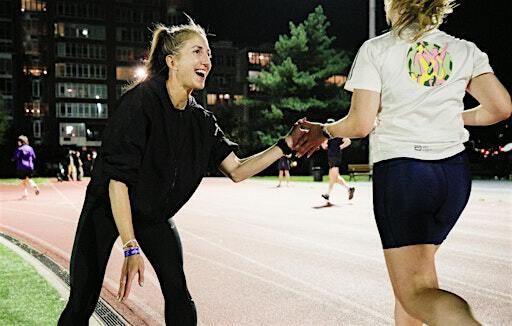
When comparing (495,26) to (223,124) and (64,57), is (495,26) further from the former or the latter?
(64,57)

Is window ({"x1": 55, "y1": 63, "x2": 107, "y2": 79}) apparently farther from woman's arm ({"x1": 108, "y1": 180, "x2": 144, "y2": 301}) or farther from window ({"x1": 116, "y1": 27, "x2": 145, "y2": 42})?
woman's arm ({"x1": 108, "y1": 180, "x2": 144, "y2": 301})

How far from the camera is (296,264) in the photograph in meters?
7.45

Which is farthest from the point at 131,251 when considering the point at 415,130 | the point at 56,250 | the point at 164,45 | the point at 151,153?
the point at 56,250

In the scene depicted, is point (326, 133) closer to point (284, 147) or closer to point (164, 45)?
point (284, 147)

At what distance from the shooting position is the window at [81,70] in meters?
92.0

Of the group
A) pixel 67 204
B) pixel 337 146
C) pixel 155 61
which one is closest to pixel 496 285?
pixel 155 61

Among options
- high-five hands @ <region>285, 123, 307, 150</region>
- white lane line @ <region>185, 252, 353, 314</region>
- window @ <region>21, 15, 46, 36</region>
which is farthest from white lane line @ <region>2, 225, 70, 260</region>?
window @ <region>21, 15, 46, 36</region>

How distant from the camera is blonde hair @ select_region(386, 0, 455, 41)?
8.78 ft

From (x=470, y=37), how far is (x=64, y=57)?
235 ft

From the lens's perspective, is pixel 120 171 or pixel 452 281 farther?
pixel 452 281

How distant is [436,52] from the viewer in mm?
2691

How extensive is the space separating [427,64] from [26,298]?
182 inches

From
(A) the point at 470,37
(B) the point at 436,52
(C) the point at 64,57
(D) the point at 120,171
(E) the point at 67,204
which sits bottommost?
(E) the point at 67,204

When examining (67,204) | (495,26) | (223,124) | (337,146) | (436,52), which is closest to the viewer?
(436,52)
